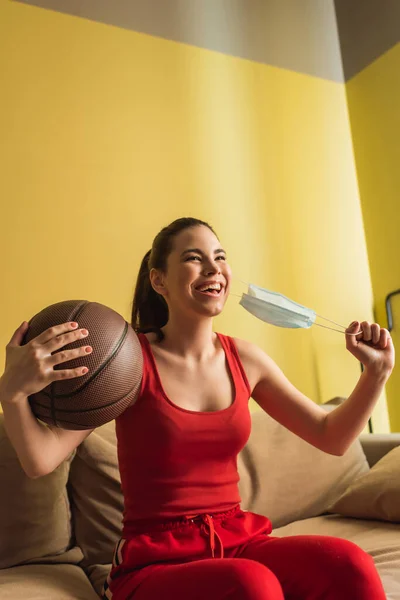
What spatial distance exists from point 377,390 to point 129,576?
2.32ft

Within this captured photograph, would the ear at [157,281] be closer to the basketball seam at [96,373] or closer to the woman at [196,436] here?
the woman at [196,436]

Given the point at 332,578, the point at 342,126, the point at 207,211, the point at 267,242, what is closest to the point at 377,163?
the point at 342,126

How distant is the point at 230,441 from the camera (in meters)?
1.40

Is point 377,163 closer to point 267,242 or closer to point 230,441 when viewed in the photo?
point 267,242

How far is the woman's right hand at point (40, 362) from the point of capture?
44.4 inches

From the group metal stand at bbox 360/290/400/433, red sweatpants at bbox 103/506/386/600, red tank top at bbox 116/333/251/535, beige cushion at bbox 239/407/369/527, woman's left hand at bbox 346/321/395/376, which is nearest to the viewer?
red sweatpants at bbox 103/506/386/600

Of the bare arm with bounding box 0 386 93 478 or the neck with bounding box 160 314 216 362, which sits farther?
the neck with bounding box 160 314 216 362

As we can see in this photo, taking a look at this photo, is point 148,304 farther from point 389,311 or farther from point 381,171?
point 381,171

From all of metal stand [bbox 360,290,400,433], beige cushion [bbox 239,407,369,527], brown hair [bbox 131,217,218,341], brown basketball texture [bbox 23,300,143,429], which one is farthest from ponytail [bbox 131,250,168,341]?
metal stand [bbox 360,290,400,433]

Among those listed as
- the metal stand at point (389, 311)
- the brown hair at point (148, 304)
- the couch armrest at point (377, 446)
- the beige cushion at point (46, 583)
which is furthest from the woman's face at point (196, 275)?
the metal stand at point (389, 311)

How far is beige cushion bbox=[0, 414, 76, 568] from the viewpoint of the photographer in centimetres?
172

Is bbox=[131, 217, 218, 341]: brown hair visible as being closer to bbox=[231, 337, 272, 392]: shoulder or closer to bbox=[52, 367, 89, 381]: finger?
bbox=[231, 337, 272, 392]: shoulder

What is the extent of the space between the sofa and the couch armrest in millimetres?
57

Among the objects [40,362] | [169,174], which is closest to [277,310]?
[40,362]
